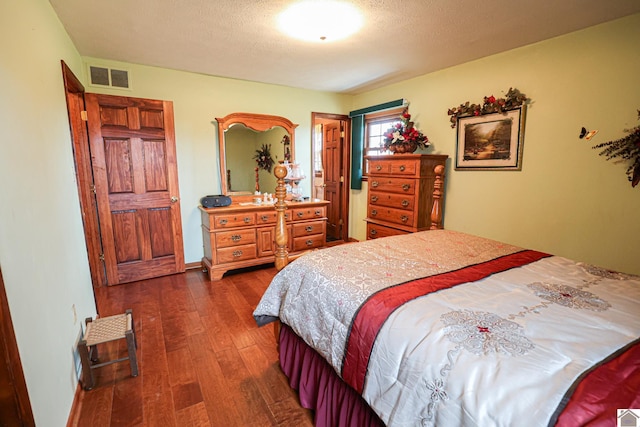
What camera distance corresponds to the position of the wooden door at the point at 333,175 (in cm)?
491

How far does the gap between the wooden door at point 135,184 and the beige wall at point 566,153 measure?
11.2 ft

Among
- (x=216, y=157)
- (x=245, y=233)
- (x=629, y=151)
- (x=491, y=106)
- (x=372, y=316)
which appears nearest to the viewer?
(x=372, y=316)

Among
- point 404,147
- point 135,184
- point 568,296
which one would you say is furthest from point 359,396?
point 135,184

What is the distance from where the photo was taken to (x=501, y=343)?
0.90 meters

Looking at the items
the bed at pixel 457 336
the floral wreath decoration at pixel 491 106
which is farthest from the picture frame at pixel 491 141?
the bed at pixel 457 336

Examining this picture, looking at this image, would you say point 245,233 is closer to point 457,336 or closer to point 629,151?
point 457,336

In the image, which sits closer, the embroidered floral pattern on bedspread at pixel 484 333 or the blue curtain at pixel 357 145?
the embroidered floral pattern on bedspread at pixel 484 333

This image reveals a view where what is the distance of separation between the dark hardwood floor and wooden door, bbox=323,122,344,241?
95.4 inches

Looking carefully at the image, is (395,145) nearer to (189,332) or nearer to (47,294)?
(189,332)

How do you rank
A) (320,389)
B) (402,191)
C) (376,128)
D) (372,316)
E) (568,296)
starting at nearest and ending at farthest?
1. (372,316)
2. (568,296)
3. (320,389)
4. (402,191)
5. (376,128)

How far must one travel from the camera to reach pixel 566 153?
2521 millimetres

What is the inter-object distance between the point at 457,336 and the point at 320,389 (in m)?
0.85

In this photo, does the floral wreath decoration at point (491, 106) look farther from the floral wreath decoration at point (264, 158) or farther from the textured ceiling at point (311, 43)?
the floral wreath decoration at point (264, 158)

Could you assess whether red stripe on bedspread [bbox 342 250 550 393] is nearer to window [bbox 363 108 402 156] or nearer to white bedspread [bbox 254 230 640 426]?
white bedspread [bbox 254 230 640 426]
